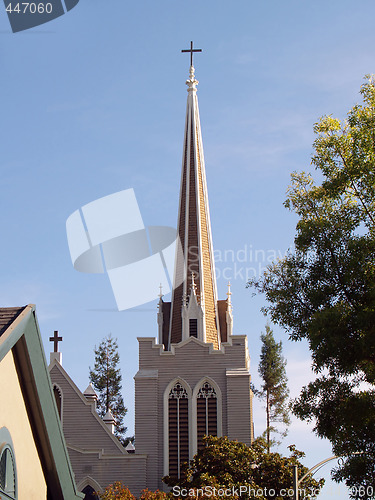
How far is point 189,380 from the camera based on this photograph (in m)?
40.4

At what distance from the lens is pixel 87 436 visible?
132 ft

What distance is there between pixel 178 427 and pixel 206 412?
5.00 ft

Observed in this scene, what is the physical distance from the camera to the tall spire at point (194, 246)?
4375 centimetres

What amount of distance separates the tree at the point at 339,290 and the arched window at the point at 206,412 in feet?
70.5

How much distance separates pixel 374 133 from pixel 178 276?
27752 millimetres

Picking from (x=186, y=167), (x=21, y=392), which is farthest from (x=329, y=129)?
(x=186, y=167)

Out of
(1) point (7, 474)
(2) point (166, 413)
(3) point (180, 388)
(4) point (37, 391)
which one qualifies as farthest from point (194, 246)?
(1) point (7, 474)

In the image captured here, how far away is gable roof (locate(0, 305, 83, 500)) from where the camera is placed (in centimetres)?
955

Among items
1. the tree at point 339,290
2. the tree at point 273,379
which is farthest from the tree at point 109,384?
the tree at point 339,290

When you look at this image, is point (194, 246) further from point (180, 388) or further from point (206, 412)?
point (206, 412)

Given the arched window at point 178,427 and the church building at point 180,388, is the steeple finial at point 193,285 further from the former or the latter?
the arched window at point 178,427

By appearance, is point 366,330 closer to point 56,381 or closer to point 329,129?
point 329,129

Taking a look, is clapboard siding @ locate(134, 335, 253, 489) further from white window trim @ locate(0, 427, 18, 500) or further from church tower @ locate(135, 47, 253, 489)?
white window trim @ locate(0, 427, 18, 500)

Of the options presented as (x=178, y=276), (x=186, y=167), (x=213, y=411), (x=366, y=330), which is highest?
(x=186, y=167)
